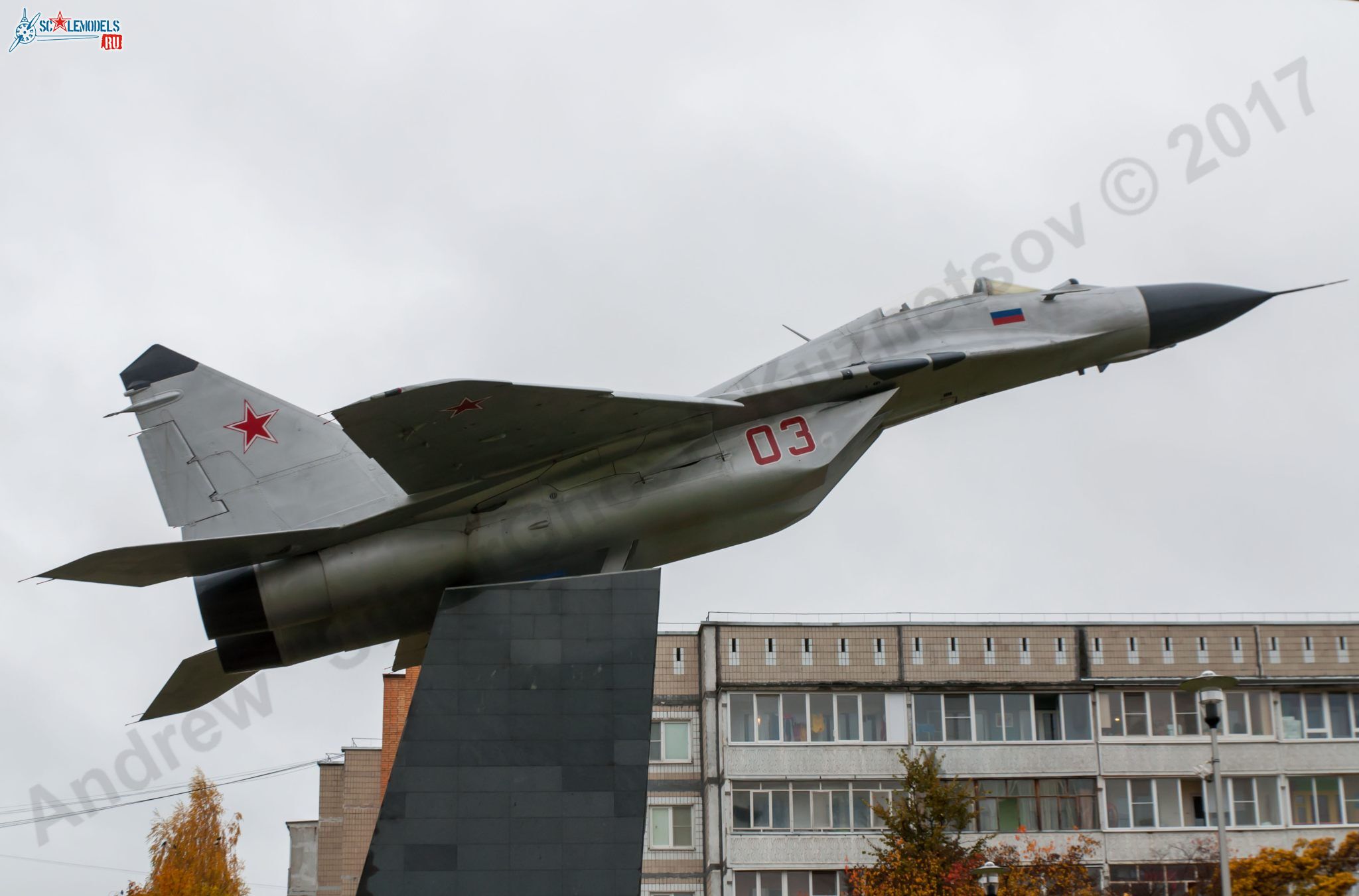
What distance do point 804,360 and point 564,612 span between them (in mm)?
→ 3810

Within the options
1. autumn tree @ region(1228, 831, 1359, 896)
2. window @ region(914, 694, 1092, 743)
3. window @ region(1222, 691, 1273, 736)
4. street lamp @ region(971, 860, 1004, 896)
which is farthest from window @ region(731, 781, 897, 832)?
window @ region(1222, 691, 1273, 736)

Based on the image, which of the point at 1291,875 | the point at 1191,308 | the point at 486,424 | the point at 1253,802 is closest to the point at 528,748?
the point at 486,424

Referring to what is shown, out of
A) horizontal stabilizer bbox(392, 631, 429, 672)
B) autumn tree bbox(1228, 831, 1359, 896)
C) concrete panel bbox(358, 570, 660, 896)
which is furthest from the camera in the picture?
autumn tree bbox(1228, 831, 1359, 896)

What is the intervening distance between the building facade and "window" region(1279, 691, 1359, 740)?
40mm

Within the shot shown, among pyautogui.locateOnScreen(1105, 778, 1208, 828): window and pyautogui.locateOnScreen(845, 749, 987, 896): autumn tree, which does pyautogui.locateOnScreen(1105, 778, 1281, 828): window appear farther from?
pyautogui.locateOnScreen(845, 749, 987, 896): autumn tree

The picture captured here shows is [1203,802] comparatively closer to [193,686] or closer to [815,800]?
[815,800]

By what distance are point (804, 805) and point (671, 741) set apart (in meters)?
3.89

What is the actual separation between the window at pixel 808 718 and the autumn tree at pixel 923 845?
11.2 feet

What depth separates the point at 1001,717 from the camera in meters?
37.3

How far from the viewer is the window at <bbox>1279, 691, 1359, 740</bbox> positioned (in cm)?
3772

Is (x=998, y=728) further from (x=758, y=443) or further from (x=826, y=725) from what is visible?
(x=758, y=443)

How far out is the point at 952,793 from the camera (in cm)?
3247

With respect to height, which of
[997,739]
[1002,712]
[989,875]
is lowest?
[989,875]

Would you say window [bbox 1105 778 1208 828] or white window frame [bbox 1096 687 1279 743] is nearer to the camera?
window [bbox 1105 778 1208 828]
